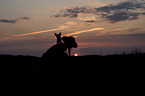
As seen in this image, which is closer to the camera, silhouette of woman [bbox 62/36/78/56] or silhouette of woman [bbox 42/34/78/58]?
silhouette of woman [bbox 42/34/78/58]

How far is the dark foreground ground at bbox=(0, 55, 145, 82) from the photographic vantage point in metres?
9.32

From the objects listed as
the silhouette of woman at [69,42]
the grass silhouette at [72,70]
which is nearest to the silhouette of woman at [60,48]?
the silhouette of woman at [69,42]

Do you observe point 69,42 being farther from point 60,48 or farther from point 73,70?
point 73,70

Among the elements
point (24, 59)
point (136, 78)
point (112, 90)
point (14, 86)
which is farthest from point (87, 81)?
point (24, 59)

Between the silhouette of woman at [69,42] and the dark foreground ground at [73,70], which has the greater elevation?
the silhouette of woman at [69,42]

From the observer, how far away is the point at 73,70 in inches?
485

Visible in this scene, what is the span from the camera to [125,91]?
23.1ft

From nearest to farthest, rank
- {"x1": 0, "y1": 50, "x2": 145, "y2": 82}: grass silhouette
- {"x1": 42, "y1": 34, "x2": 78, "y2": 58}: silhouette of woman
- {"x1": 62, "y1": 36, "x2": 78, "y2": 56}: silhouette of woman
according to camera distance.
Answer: {"x1": 0, "y1": 50, "x2": 145, "y2": 82}: grass silhouette, {"x1": 42, "y1": 34, "x2": 78, "y2": 58}: silhouette of woman, {"x1": 62, "y1": 36, "x2": 78, "y2": 56}: silhouette of woman

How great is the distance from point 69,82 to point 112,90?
2.44 metres

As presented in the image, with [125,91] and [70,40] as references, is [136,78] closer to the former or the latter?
[125,91]

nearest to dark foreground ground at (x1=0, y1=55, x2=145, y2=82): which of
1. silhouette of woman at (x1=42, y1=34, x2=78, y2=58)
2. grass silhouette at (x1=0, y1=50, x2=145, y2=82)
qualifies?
grass silhouette at (x1=0, y1=50, x2=145, y2=82)

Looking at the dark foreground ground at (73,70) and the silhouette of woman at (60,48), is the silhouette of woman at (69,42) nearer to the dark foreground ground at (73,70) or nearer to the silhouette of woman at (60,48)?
the silhouette of woman at (60,48)

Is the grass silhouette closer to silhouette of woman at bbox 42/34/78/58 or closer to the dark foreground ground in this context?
the dark foreground ground

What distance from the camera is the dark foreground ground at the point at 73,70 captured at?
30.6 ft
